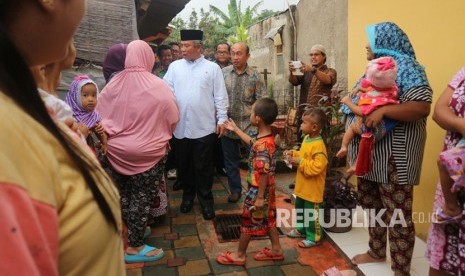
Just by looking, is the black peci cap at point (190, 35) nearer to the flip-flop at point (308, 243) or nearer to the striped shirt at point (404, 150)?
the striped shirt at point (404, 150)

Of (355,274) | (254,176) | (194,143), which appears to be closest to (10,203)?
(254,176)

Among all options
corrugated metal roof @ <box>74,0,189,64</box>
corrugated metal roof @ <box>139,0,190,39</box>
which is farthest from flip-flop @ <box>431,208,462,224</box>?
corrugated metal roof @ <box>139,0,190,39</box>

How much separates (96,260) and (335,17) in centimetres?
887

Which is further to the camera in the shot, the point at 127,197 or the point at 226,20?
the point at 226,20

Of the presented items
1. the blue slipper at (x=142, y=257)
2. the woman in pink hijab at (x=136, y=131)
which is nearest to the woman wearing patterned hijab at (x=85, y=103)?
the woman in pink hijab at (x=136, y=131)

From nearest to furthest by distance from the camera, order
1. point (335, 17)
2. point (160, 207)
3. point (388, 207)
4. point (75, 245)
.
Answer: point (75, 245) → point (388, 207) → point (160, 207) → point (335, 17)

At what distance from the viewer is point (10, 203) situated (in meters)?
0.50

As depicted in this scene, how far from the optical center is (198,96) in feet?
13.0

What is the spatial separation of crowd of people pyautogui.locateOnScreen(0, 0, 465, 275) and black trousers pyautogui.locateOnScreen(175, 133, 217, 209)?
14 millimetres

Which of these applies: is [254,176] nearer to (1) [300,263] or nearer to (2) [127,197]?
(1) [300,263]

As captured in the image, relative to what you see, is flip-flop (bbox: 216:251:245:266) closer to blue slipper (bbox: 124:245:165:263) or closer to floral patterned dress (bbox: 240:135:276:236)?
floral patterned dress (bbox: 240:135:276:236)

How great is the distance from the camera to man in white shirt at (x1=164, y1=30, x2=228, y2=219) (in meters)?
3.96

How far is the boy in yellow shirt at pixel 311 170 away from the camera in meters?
3.22

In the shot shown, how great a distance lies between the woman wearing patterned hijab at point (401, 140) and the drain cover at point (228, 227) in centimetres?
139
